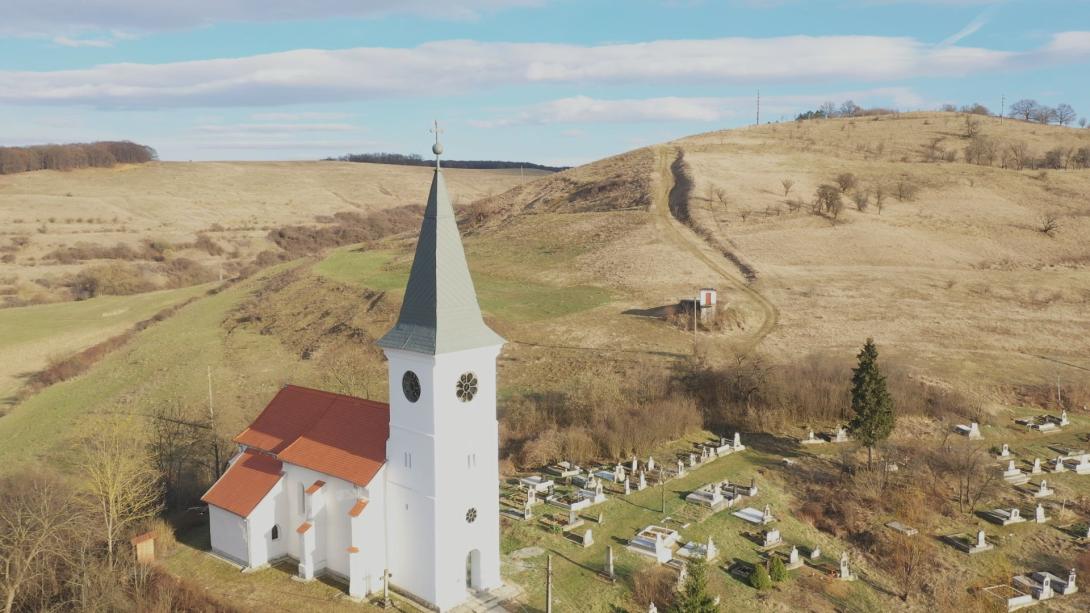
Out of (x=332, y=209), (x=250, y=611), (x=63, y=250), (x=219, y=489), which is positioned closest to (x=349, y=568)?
(x=250, y=611)

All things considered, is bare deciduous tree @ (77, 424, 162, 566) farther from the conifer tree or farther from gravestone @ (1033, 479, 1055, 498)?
gravestone @ (1033, 479, 1055, 498)

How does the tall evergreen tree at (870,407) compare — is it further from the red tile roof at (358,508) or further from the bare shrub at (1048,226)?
the bare shrub at (1048,226)

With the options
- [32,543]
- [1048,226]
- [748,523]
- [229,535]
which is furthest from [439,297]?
[1048,226]

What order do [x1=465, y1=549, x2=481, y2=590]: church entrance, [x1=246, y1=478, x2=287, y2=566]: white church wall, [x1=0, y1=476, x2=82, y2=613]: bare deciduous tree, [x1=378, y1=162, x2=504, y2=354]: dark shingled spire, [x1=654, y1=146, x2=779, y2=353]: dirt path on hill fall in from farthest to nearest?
[x1=654, y1=146, x2=779, y2=353]: dirt path on hill < [x1=246, y1=478, x2=287, y2=566]: white church wall < [x1=465, y1=549, x2=481, y2=590]: church entrance < [x1=378, y1=162, x2=504, y2=354]: dark shingled spire < [x1=0, y1=476, x2=82, y2=613]: bare deciduous tree

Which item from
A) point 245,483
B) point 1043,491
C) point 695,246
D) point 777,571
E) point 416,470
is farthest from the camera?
point 695,246

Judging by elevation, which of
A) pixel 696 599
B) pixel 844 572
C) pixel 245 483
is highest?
pixel 245 483

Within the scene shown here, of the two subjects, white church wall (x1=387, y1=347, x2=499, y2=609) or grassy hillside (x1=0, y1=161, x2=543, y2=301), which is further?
grassy hillside (x1=0, y1=161, x2=543, y2=301)

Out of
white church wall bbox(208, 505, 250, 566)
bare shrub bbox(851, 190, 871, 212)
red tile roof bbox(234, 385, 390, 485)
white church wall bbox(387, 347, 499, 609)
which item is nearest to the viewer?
white church wall bbox(387, 347, 499, 609)

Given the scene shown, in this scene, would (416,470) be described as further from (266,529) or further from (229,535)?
(229,535)

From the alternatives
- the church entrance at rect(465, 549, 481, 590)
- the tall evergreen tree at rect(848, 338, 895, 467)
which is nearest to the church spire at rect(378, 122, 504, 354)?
the church entrance at rect(465, 549, 481, 590)
